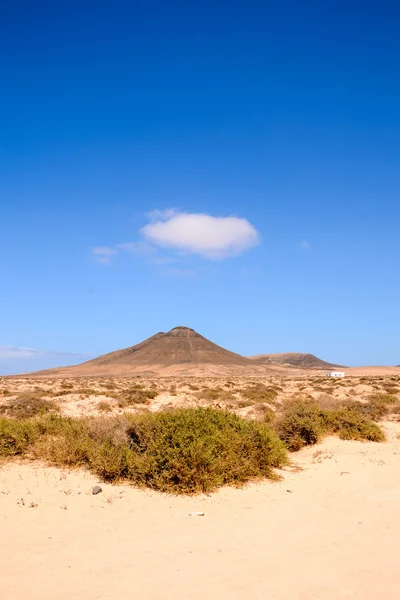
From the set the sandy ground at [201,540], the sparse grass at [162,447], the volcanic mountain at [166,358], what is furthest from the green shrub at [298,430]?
the volcanic mountain at [166,358]

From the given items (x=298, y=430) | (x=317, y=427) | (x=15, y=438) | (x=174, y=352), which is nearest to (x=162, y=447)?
(x=15, y=438)

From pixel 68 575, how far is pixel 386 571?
152 inches

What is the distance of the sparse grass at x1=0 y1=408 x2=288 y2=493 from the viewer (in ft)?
28.2

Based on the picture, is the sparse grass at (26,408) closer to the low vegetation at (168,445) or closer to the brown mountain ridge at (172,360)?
the low vegetation at (168,445)

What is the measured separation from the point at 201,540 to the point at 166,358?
125 meters

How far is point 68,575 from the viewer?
539 cm

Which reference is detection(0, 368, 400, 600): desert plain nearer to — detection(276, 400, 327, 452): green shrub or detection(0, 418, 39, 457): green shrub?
detection(0, 418, 39, 457): green shrub

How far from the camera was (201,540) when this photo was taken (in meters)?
6.58

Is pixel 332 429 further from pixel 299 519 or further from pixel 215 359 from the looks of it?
pixel 215 359

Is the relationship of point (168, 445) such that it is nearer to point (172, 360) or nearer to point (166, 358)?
point (172, 360)

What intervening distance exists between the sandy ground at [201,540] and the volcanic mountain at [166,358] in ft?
340

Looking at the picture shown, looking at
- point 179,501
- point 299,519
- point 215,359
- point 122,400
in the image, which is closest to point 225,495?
point 179,501

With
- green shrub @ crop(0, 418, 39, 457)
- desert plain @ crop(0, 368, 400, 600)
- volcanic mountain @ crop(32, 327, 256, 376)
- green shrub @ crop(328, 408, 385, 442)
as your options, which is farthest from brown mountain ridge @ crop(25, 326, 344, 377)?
desert plain @ crop(0, 368, 400, 600)

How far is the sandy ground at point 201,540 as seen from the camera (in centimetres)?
509
